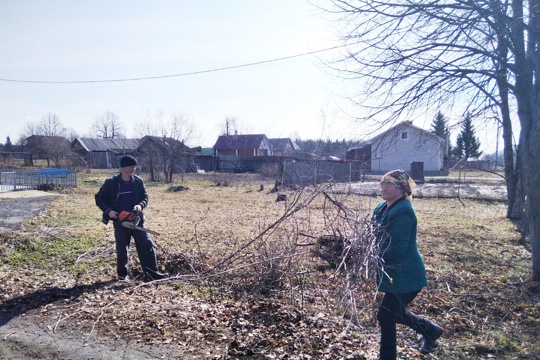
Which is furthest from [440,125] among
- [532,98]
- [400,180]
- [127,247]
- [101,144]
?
[101,144]

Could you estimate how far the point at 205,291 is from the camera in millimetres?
5223

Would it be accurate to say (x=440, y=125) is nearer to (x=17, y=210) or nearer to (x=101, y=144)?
(x=17, y=210)

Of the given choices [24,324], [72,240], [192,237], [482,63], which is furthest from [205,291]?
[482,63]

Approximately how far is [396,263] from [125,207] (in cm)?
391

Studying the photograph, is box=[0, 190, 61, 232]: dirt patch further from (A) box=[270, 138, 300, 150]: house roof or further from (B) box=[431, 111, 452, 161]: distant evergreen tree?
(A) box=[270, 138, 300, 150]: house roof

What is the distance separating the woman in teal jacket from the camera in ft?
10.7

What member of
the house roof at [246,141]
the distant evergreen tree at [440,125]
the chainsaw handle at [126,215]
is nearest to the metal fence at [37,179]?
the chainsaw handle at [126,215]

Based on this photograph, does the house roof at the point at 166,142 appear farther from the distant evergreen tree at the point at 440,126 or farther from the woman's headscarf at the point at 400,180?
the woman's headscarf at the point at 400,180

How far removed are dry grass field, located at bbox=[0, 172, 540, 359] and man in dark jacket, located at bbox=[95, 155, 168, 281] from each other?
311 millimetres

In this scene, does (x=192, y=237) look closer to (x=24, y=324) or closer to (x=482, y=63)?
(x=24, y=324)

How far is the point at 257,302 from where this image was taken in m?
4.62

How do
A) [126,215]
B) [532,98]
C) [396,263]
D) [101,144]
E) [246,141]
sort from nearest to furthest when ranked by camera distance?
[396,263]
[126,215]
[532,98]
[101,144]
[246,141]

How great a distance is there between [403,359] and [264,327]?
135cm

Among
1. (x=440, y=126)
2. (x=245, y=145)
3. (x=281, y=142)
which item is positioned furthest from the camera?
(x=281, y=142)
